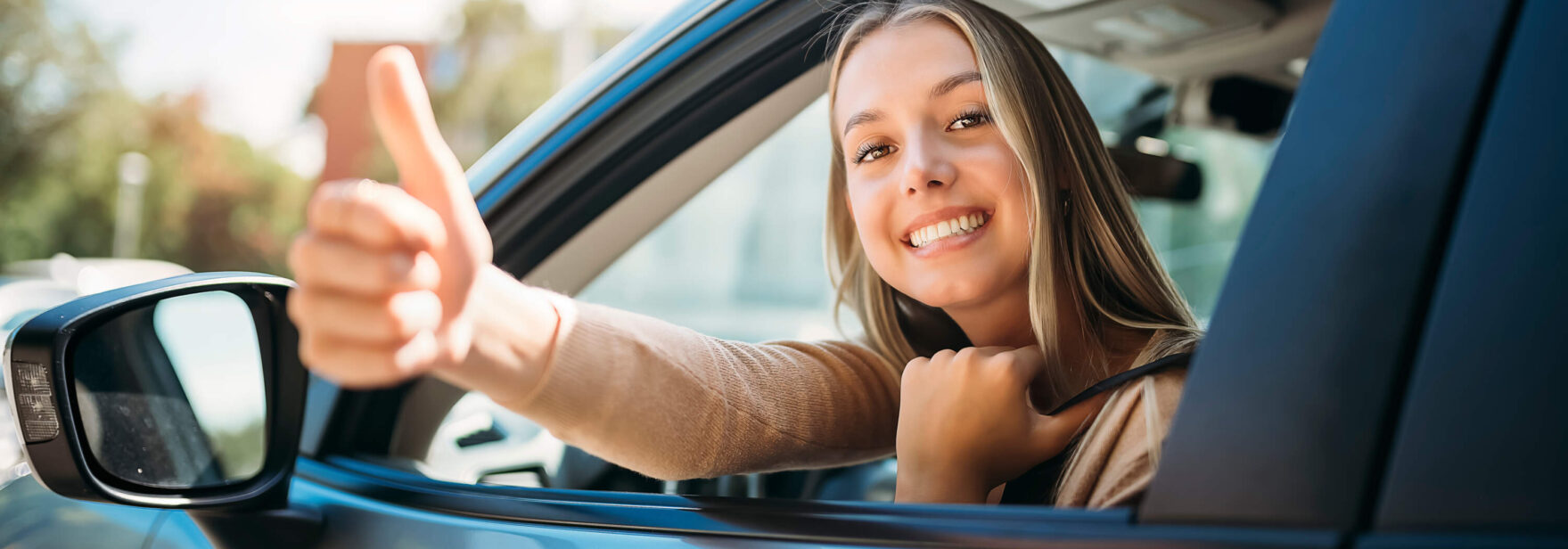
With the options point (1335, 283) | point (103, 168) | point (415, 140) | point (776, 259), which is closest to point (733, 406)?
point (415, 140)

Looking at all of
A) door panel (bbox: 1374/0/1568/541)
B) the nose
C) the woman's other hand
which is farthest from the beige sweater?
the nose

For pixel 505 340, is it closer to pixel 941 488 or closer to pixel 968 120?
pixel 941 488

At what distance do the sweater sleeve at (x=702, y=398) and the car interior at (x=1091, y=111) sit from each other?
331 millimetres

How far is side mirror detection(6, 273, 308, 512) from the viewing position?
1.18m

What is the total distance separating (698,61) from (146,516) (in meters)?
0.97

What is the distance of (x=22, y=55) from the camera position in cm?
2077

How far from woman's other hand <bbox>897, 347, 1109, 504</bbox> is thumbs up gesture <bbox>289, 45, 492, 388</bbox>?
0.70 metres

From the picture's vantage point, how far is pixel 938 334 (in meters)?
1.86

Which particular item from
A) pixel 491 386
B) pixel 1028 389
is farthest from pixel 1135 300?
pixel 491 386

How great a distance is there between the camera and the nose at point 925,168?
4.87 ft

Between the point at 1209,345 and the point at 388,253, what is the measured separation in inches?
24.9

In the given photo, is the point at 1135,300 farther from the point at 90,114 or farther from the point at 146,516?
the point at 90,114

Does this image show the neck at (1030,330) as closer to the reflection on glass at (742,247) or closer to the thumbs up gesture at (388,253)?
the thumbs up gesture at (388,253)

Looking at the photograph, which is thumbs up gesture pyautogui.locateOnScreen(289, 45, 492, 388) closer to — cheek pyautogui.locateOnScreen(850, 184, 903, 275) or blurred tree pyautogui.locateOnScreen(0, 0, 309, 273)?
cheek pyautogui.locateOnScreen(850, 184, 903, 275)
